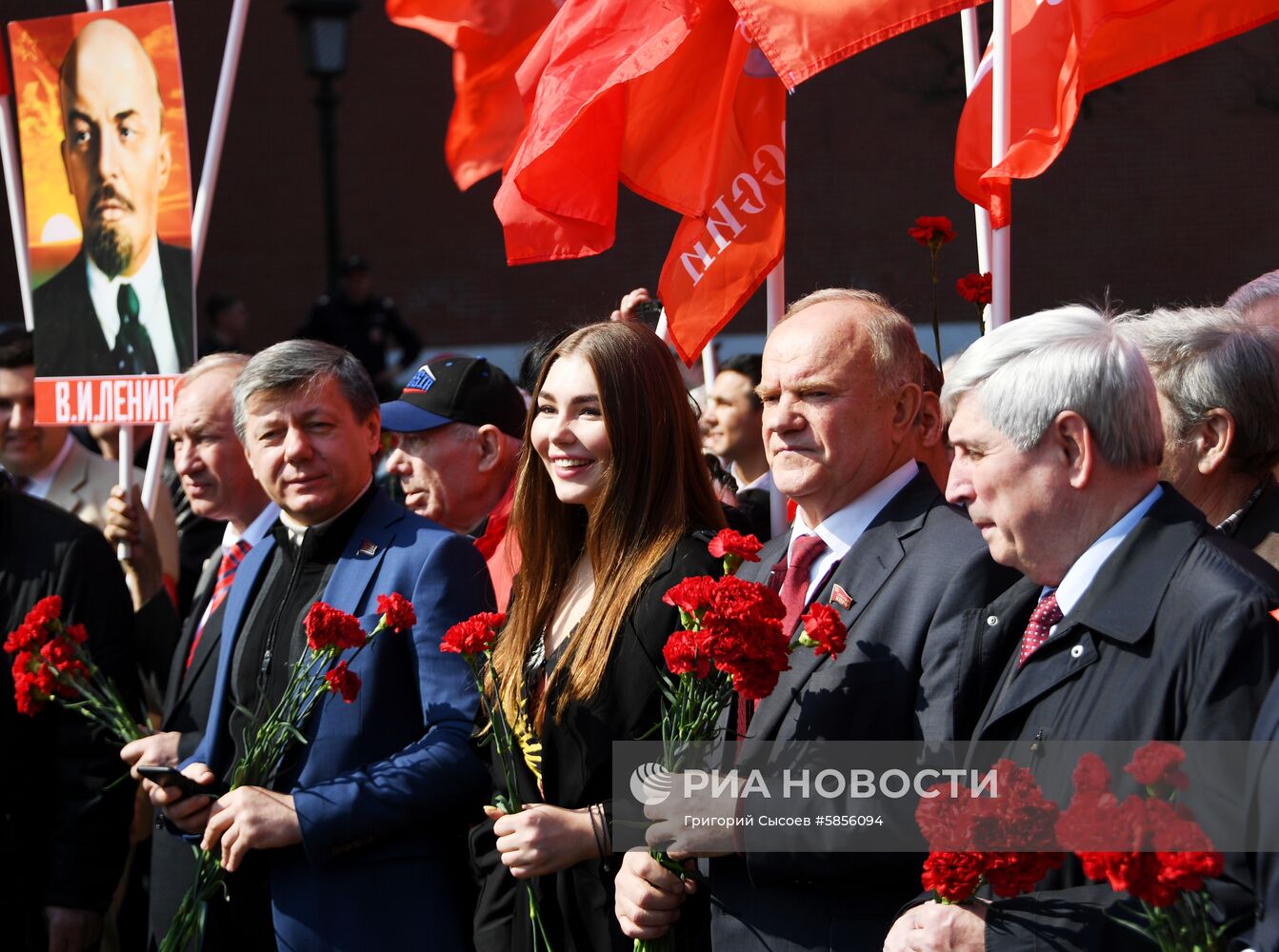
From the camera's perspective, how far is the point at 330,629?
3557 mm

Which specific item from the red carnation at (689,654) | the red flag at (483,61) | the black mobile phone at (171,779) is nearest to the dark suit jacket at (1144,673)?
the red carnation at (689,654)

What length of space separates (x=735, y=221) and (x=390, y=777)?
1932mm

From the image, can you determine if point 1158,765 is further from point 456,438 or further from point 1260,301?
point 456,438

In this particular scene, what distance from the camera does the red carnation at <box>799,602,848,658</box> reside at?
2.85m

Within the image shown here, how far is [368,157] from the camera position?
50.1ft

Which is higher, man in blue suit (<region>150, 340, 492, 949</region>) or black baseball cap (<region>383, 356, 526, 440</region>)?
black baseball cap (<region>383, 356, 526, 440</region>)

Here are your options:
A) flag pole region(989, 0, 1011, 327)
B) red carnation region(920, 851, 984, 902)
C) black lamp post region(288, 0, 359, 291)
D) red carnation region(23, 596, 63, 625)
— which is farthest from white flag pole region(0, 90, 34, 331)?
black lamp post region(288, 0, 359, 291)

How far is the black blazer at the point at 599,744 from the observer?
3.37 meters

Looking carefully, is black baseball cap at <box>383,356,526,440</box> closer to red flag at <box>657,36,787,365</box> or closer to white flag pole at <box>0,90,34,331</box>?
red flag at <box>657,36,787,365</box>

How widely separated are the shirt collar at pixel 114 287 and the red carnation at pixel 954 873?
163 inches

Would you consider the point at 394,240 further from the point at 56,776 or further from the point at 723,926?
the point at 723,926

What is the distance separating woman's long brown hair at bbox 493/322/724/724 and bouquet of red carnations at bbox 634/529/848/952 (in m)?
0.49

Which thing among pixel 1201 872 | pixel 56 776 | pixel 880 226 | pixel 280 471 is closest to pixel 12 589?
pixel 56 776

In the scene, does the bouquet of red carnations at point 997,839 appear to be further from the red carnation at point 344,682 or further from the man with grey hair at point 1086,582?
the red carnation at point 344,682
